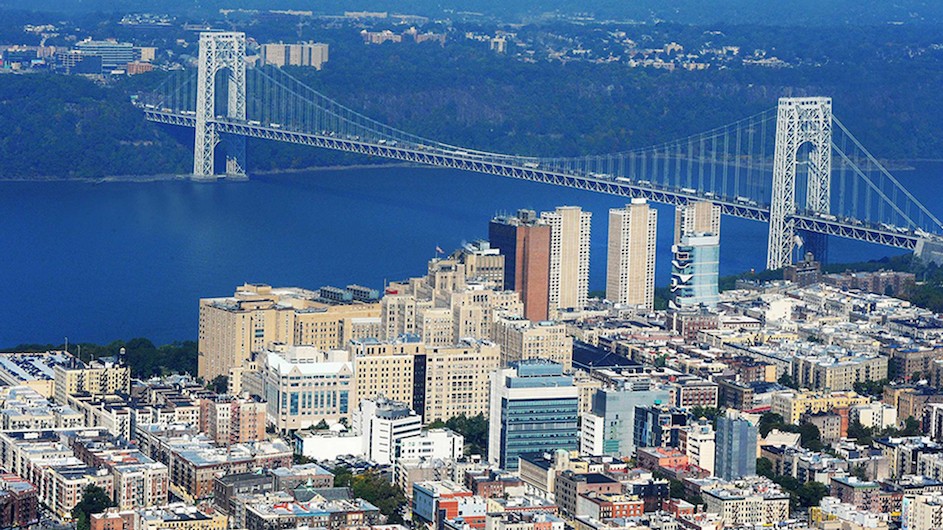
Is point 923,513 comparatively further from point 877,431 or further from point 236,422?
point 236,422

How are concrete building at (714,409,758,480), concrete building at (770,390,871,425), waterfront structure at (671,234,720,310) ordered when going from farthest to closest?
waterfront structure at (671,234,720,310) → concrete building at (770,390,871,425) → concrete building at (714,409,758,480)

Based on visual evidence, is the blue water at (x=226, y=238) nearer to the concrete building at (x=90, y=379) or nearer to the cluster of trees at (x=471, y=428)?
the concrete building at (x=90, y=379)

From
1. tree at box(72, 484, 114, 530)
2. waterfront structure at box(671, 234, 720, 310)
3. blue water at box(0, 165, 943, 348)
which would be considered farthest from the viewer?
blue water at box(0, 165, 943, 348)

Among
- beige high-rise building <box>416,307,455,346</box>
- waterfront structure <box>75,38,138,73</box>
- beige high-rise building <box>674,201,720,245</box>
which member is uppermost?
waterfront structure <box>75,38,138,73</box>

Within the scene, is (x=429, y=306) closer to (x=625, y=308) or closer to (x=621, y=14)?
(x=625, y=308)

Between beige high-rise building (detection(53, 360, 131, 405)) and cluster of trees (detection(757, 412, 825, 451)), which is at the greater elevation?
beige high-rise building (detection(53, 360, 131, 405))

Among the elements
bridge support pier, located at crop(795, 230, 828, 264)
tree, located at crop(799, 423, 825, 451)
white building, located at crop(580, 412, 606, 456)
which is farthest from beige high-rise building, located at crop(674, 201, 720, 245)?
white building, located at crop(580, 412, 606, 456)

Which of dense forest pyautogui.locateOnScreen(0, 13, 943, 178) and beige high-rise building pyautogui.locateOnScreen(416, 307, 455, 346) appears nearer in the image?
beige high-rise building pyautogui.locateOnScreen(416, 307, 455, 346)

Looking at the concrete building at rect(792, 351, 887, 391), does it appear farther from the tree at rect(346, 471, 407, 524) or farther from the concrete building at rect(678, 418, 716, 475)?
the tree at rect(346, 471, 407, 524)
